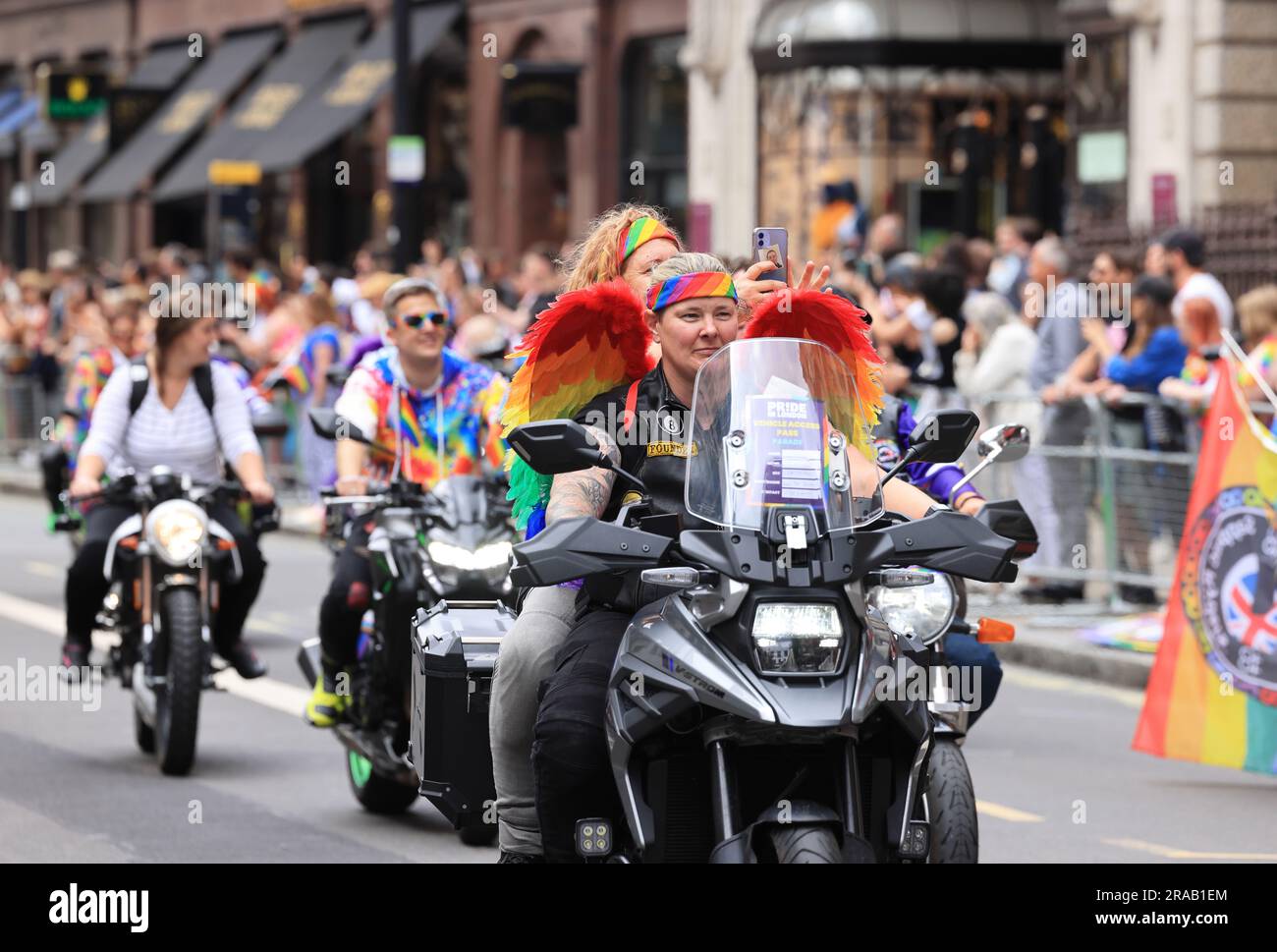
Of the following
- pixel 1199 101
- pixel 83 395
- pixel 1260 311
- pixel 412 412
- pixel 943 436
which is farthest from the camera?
pixel 1199 101

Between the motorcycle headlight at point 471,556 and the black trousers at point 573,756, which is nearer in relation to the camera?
the black trousers at point 573,756

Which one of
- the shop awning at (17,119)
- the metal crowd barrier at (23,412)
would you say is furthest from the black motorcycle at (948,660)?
the shop awning at (17,119)

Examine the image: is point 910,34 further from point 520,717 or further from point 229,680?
point 520,717

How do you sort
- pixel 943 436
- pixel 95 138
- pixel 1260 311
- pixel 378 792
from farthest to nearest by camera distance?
pixel 95 138 → pixel 1260 311 → pixel 378 792 → pixel 943 436

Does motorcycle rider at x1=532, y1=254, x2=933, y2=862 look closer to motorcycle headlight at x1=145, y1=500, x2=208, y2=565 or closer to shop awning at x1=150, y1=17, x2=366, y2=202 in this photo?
motorcycle headlight at x1=145, y1=500, x2=208, y2=565

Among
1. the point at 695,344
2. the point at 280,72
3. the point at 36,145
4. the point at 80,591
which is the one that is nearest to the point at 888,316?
the point at 80,591

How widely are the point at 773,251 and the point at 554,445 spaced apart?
1.25m

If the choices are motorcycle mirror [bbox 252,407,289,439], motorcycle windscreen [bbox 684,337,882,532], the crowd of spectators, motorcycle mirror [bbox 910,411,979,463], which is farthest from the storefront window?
motorcycle windscreen [bbox 684,337,882,532]

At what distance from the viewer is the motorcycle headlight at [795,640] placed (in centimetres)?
484

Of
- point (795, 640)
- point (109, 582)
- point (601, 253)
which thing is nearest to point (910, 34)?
point (109, 582)

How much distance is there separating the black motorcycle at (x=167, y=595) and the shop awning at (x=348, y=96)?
77.2 feet

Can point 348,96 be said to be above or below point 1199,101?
above

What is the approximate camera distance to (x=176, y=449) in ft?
34.1

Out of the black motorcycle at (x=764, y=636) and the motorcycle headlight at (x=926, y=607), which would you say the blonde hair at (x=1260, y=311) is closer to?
the motorcycle headlight at (x=926, y=607)
